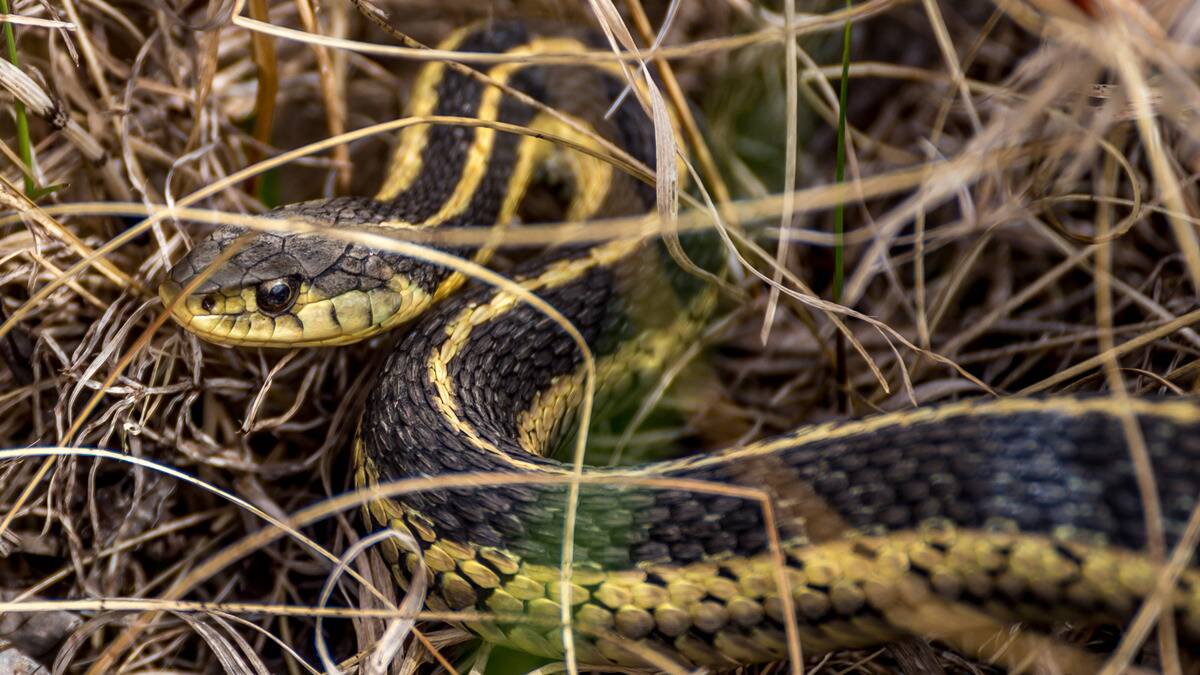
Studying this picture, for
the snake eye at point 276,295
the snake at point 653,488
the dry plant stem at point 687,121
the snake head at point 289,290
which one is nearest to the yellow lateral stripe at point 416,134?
the snake at point 653,488

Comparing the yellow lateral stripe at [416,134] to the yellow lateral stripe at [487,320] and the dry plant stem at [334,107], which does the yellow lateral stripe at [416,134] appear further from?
the yellow lateral stripe at [487,320]

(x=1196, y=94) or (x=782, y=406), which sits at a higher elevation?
(x=1196, y=94)

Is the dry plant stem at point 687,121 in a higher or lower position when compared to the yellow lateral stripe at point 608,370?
higher

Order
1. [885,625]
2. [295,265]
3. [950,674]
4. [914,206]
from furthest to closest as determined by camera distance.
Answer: [295,265] → [950,674] → [914,206] → [885,625]

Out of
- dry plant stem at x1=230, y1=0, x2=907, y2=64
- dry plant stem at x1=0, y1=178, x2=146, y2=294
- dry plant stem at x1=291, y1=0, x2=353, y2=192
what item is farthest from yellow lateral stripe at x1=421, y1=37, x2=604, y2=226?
dry plant stem at x1=0, y1=178, x2=146, y2=294

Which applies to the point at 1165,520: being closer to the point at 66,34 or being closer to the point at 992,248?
the point at 992,248

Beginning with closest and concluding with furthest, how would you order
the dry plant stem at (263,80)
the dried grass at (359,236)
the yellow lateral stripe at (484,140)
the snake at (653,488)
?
the snake at (653,488)
the dried grass at (359,236)
the dry plant stem at (263,80)
the yellow lateral stripe at (484,140)

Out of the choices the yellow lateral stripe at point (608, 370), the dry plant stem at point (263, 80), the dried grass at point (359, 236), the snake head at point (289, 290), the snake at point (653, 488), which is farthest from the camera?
the dry plant stem at point (263, 80)

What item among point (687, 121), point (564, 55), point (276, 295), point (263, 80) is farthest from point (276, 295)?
point (687, 121)

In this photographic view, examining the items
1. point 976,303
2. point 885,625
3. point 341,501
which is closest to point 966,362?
point 976,303
